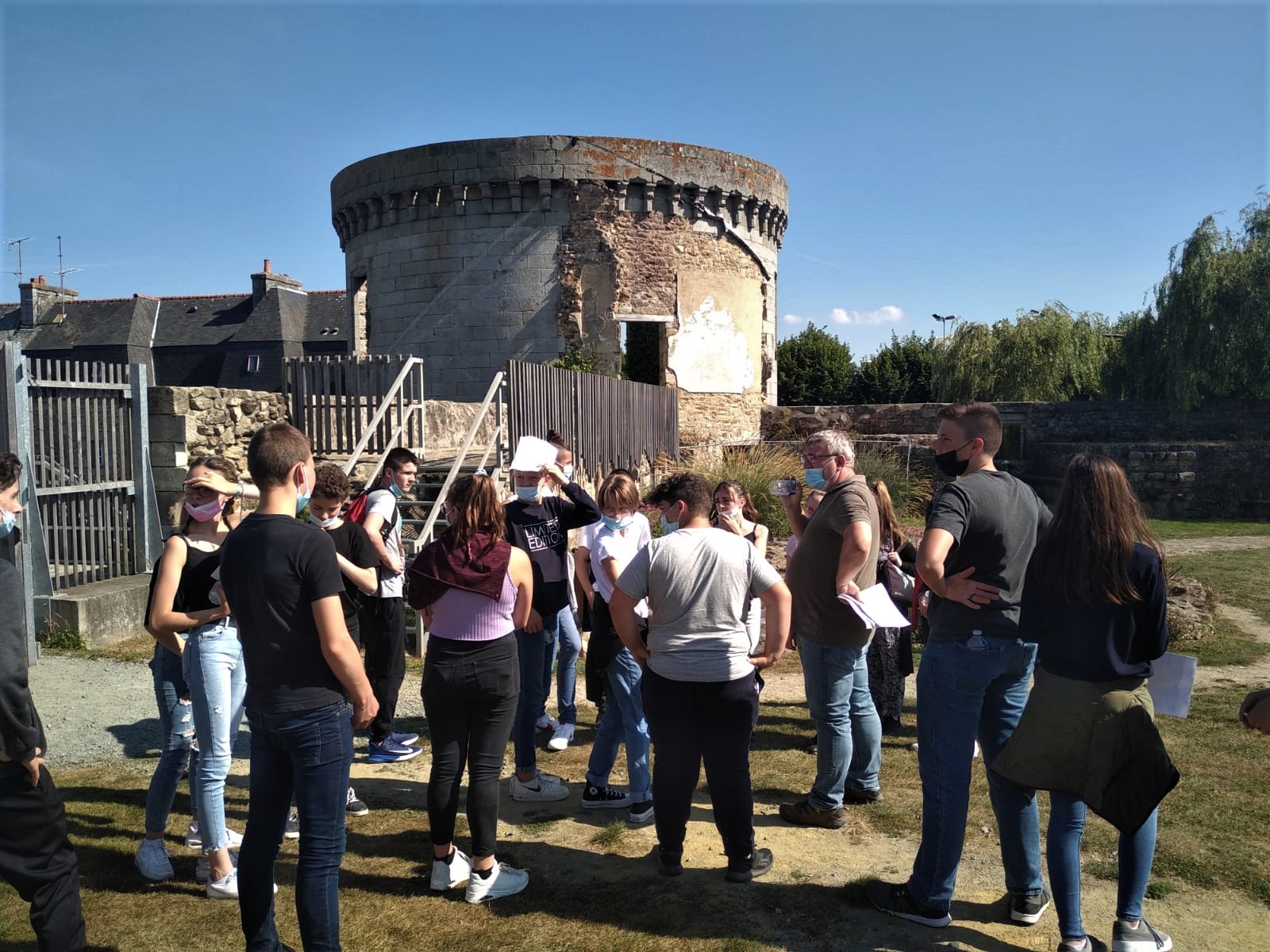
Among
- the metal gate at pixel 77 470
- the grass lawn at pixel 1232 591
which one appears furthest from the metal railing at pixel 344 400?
the grass lawn at pixel 1232 591

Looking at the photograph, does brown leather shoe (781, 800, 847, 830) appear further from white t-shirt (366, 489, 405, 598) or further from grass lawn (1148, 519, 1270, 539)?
grass lawn (1148, 519, 1270, 539)

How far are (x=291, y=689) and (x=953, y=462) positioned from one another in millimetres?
2553

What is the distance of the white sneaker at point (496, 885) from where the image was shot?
365 cm

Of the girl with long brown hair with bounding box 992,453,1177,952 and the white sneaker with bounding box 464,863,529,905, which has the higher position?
the girl with long brown hair with bounding box 992,453,1177,952

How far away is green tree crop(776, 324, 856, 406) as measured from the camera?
39.1 metres

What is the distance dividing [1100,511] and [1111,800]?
92 centimetres

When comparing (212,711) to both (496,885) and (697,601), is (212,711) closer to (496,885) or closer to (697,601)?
(496,885)

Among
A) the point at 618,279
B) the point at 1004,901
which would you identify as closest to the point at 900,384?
the point at 618,279

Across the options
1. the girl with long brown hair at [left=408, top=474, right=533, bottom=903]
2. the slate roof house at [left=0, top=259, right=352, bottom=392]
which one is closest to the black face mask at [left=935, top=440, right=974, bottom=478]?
the girl with long brown hair at [left=408, top=474, right=533, bottom=903]

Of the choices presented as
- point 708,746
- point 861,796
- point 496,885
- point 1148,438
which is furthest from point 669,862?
point 1148,438

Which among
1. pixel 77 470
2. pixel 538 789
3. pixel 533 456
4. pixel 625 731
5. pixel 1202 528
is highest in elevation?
pixel 533 456

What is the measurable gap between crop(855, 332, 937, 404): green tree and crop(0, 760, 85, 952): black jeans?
39808 millimetres

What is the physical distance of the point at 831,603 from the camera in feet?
13.6

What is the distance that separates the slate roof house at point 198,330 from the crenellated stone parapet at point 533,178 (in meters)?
23.2
